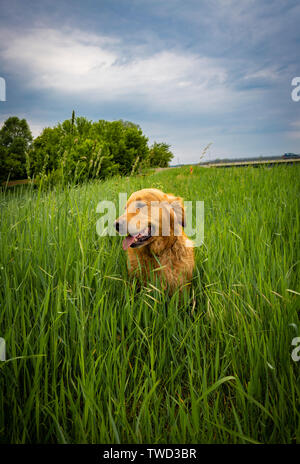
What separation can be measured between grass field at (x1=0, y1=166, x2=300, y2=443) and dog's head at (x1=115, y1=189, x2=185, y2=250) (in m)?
0.43

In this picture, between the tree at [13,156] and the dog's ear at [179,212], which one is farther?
the tree at [13,156]

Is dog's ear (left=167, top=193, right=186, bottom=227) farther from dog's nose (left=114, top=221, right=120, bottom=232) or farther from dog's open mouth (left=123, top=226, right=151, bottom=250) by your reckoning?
dog's nose (left=114, top=221, right=120, bottom=232)

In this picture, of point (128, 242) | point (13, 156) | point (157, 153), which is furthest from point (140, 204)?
point (157, 153)

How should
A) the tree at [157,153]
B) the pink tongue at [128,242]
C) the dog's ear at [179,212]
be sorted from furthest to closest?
the tree at [157,153] < the dog's ear at [179,212] < the pink tongue at [128,242]

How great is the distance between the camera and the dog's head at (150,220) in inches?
94.0

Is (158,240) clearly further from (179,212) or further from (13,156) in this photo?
(13,156)

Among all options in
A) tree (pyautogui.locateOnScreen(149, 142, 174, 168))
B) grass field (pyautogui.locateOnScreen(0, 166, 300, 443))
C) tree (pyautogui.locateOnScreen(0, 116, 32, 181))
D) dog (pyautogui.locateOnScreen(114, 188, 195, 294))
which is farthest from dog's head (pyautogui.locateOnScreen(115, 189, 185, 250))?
tree (pyautogui.locateOnScreen(149, 142, 174, 168))

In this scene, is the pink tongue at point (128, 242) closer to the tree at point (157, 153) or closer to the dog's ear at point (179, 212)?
the dog's ear at point (179, 212)

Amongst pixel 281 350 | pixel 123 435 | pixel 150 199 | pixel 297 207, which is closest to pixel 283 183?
pixel 297 207

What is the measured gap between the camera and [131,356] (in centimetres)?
173

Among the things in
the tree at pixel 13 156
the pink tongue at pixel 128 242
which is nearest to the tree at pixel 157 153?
the tree at pixel 13 156

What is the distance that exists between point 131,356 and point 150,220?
124 centimetres

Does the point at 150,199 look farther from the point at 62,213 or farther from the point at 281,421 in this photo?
the point at 281,421

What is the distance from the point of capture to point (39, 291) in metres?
1.87
